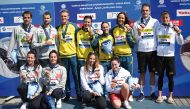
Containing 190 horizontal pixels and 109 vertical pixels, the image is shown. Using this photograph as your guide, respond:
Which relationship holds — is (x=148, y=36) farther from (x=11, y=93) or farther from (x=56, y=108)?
(x=11, y=93)

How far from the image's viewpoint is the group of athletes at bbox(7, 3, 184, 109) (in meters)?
5.25

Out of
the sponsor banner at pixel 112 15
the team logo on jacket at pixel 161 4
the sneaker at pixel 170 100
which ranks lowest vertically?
the sneaker at pixel 170 100

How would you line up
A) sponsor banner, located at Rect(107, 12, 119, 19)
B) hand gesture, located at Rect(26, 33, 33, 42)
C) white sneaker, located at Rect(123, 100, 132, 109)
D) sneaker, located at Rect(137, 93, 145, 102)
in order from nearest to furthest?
white sneaker, located at Rect(123, 100, 132, 109) → hand gesture, located at Rect(26, 33, 33, 42) → sneaker, located at Rect(137, 93, 145, 102) → sponsor banner, located at Rect(107, 12, 119, 19)

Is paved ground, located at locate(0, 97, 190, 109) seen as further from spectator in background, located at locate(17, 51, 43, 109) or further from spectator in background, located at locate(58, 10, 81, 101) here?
spectator in background, located at locate(58, 10, 81, 101)

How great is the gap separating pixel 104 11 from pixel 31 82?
1935 millimetres

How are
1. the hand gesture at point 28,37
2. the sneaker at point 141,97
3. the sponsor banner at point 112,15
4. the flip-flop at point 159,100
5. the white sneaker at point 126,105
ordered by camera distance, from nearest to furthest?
the white sneaker at point 126,105 < the hand gesture at point 28,37 < the flip-flop at point 159,100 < the sneaker at point 141,97 < the sponsor banner at point 112,15

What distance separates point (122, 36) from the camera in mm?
5406

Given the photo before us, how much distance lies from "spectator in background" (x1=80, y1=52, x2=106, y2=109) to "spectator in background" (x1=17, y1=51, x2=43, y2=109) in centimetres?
76

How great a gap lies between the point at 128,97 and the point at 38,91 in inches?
61.6

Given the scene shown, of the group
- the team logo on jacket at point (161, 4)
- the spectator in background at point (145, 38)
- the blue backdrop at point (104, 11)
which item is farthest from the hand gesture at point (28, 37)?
the team logo on jacket at point (161, 4)

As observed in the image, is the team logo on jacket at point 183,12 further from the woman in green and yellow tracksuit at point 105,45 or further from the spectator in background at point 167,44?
the woman in green and yellow tracksuit at point 105,45

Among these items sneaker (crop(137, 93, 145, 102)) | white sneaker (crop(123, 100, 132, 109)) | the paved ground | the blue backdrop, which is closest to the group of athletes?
white sneaker (crop(123, 100, 132, 109))

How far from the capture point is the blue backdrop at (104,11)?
18.9 feet

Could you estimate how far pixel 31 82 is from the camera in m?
5.27
